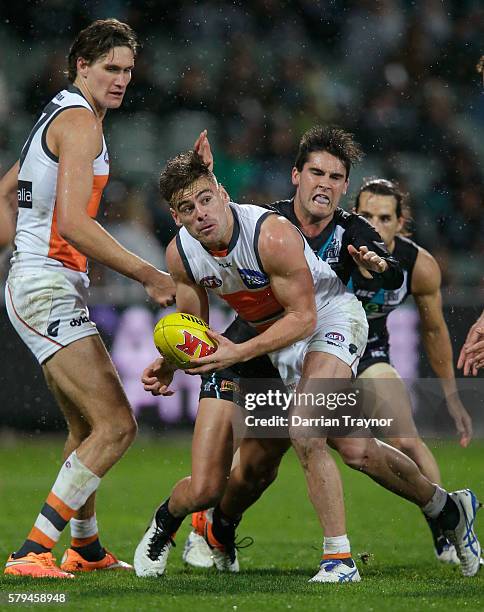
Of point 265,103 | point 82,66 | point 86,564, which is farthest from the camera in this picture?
point 265,103

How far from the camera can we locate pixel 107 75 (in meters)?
5.50

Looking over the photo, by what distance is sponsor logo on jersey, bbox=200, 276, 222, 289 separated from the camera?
Result: 5289 mm

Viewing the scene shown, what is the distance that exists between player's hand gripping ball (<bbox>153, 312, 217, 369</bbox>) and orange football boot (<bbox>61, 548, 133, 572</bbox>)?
1219 millimetres

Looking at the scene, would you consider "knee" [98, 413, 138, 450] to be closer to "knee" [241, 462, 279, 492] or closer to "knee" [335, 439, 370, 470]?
"knee" [241, 462, 279, 492]

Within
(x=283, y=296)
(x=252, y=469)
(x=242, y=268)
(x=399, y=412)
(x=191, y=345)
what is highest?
(x=242, y=268)

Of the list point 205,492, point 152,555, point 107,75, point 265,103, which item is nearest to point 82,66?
point 107,75

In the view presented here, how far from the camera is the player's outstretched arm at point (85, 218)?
510 cm

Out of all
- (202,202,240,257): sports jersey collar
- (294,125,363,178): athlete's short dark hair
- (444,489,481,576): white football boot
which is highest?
(294,125,363,178): athlete's short dark hair

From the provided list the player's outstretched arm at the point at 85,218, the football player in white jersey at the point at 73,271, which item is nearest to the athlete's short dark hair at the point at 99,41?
the football player in white jersey at the point at 73,271

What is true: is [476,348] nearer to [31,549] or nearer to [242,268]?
[242,268]

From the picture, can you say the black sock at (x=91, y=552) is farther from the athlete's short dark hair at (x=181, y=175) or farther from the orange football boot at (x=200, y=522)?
the athlete's short dark hair at (x=181, y=175)

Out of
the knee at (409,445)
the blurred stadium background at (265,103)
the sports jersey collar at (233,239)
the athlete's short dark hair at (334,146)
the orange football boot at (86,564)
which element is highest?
the blurred stadium background at (265,103)

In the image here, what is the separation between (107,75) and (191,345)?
144 cm

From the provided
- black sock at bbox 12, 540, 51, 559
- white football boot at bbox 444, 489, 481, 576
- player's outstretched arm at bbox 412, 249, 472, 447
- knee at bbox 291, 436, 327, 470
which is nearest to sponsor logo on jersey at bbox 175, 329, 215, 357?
knee at bbox 291, 436, 327, 470
